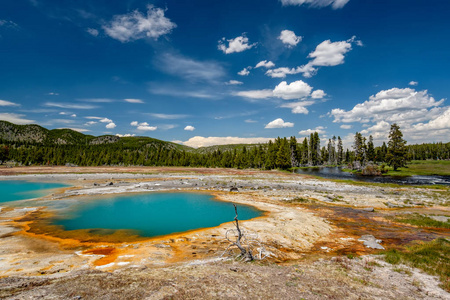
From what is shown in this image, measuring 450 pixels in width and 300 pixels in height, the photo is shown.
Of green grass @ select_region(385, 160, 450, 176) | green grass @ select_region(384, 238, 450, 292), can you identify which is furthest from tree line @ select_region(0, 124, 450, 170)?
green grass @ select_region(384, 238, 450, 292)

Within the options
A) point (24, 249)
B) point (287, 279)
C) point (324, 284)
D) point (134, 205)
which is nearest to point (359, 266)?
point (324, 284)

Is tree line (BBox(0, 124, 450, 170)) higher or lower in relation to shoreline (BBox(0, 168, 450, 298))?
higher

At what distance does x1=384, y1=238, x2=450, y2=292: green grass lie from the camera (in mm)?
9716

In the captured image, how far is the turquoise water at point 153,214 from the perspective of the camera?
20000 mm

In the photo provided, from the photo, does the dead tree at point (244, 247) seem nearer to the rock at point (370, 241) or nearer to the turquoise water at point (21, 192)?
the rock at point (370, 241)

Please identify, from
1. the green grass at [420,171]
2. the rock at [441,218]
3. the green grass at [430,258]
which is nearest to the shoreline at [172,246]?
the green grass at [430,258]

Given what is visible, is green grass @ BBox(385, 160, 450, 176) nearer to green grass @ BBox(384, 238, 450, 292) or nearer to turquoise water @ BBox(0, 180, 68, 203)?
green grass @ BBox(384, 238, 450, 292)

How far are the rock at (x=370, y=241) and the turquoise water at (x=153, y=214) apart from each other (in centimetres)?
1026

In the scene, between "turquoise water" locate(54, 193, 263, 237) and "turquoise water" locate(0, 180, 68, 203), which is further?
"turquoise water" locate(0, 180, 68, 203)

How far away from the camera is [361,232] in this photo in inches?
690

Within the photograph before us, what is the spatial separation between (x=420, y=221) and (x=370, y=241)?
31.2 feet

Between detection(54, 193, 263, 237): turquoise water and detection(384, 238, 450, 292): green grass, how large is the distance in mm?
13219

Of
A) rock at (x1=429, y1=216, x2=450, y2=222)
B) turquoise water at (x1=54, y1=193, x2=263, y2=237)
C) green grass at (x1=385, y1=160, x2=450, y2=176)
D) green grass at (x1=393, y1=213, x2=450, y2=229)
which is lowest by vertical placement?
turquoise water at (x1=54, y1=193, x2=263, y2=237)

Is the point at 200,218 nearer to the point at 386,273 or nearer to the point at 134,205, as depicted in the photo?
the point at 134,205
